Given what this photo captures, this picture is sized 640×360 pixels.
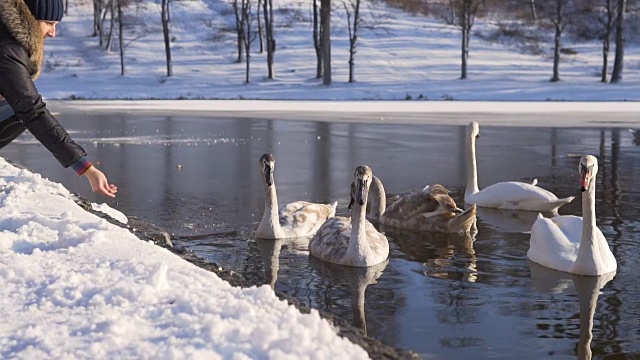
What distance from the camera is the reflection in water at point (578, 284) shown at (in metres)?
6.12

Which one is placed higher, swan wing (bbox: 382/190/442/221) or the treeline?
the treeline

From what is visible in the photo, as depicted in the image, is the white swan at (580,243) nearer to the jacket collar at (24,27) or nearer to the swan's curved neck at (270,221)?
the swan's curved neck at (270,221)

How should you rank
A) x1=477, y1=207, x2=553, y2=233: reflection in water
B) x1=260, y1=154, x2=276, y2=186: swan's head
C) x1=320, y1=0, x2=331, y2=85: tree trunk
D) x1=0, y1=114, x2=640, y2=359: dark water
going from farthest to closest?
1. x1=320, y1=0, x2=331, y2=85: tree trunk
2. x1=477, y1=207, x2=553, y2=233: reflection in water
3. x1=260, y1=154, x2=276, y2=186: swan's head
4. x1=0, y1=114, x2=640, y2=359: dark water

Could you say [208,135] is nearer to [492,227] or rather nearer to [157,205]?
[157,205]

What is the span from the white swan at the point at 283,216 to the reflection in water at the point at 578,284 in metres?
2.31

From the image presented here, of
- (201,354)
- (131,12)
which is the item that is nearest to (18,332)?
(201,354)

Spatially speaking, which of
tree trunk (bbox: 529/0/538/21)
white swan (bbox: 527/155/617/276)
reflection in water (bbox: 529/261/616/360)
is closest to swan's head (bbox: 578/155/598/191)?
white swan (bbox: 527/155/617/276)

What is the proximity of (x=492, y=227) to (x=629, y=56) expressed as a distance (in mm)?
50794

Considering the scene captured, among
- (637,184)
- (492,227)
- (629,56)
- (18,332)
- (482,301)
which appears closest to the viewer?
(18,332)

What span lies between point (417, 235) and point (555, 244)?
5.97ft

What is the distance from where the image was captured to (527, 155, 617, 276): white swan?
23.4ft

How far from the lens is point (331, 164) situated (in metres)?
14.5

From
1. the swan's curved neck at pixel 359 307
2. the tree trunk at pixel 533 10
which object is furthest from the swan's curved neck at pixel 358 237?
the tree trunk at pixel 533 10

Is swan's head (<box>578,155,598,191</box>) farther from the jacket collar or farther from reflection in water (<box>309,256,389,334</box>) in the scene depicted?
the jacket collar
